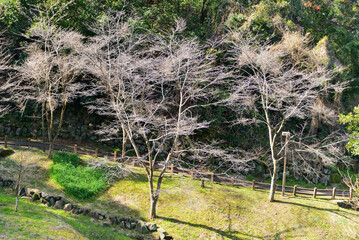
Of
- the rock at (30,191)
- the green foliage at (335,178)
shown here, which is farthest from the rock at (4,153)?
the green foliage at (335,178)

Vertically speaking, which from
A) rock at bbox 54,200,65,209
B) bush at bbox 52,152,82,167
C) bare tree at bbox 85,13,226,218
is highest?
bare tree at bbox 85,13,226,218

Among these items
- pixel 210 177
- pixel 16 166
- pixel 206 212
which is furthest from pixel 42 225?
pixel 210 177

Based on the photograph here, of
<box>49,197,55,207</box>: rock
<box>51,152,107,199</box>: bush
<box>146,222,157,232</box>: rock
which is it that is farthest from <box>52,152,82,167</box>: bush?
<box>146,222,157,232</box>: rock

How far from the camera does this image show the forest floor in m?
12.1

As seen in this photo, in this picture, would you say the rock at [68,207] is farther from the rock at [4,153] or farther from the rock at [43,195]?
the rock at [4,153]

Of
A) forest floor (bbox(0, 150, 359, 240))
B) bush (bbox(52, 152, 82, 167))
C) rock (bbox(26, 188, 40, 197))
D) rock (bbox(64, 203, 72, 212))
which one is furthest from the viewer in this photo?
bush (bbox(52, 152, 82, 167))

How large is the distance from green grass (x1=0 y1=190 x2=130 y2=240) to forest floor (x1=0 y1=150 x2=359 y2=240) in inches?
1.6

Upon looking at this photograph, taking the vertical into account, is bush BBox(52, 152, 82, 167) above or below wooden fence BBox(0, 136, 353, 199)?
below

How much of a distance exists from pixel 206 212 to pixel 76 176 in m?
8.00

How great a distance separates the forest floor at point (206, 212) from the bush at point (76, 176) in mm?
371

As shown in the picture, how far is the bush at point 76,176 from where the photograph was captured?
14663 millimetres

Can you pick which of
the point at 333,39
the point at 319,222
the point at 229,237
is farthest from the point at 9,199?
the point at 333,39

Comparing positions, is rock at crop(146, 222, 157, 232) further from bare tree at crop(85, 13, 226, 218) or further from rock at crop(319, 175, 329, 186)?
rock at crop(319, 175, 329, 186)

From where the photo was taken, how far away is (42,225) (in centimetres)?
982
